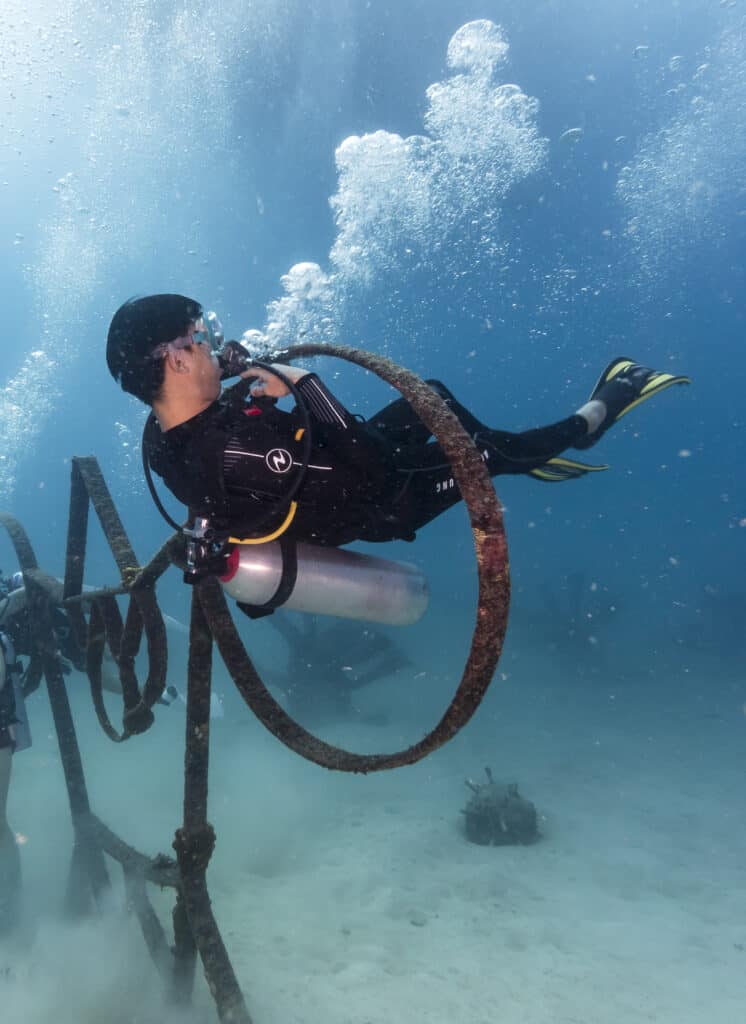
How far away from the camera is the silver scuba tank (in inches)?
98.5

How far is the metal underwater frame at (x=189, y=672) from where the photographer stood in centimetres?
163

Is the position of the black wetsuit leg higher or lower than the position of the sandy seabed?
higher

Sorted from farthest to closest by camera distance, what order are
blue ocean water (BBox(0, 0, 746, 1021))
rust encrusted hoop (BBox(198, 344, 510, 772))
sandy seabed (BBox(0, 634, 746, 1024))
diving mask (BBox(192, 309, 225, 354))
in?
blue ocean water (BBox(0, 0, 746, 1021)), sandy seabed (BBox(0, 634, 746, 1024)), diving mask (BBox(192, 309, 225, 354)), rust encrusted hoop (BBox(198, 344, 510, 772))

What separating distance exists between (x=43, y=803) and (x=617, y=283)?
86354 millimetres

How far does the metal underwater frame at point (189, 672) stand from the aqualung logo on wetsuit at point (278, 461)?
1.62ft

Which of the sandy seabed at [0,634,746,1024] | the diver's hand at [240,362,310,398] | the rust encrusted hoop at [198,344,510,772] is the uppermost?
the diver's hand at [240,362,310,398]

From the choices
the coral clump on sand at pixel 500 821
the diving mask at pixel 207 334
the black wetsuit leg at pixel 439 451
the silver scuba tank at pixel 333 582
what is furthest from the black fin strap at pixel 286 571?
the coral clump on sand at pixel 500 821

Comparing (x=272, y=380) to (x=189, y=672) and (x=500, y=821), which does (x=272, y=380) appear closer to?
(x=189, y=672)

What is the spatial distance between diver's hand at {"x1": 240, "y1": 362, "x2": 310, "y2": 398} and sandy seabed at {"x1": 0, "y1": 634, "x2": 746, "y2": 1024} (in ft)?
13.5

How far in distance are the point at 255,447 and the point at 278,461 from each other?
0.11 m

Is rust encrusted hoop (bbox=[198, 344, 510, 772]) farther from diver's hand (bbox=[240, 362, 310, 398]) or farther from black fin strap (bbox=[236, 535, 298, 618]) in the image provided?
black fin strap (bbox=[236, 535, 298, 618])

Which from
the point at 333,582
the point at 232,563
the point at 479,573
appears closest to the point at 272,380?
the point at 232,563

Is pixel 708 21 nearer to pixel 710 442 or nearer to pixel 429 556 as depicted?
pixel 429 556

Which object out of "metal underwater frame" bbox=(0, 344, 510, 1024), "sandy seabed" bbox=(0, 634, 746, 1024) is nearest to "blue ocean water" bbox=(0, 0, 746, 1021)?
"sandy seabed" bbox=(0, 634, 746, 1024)
